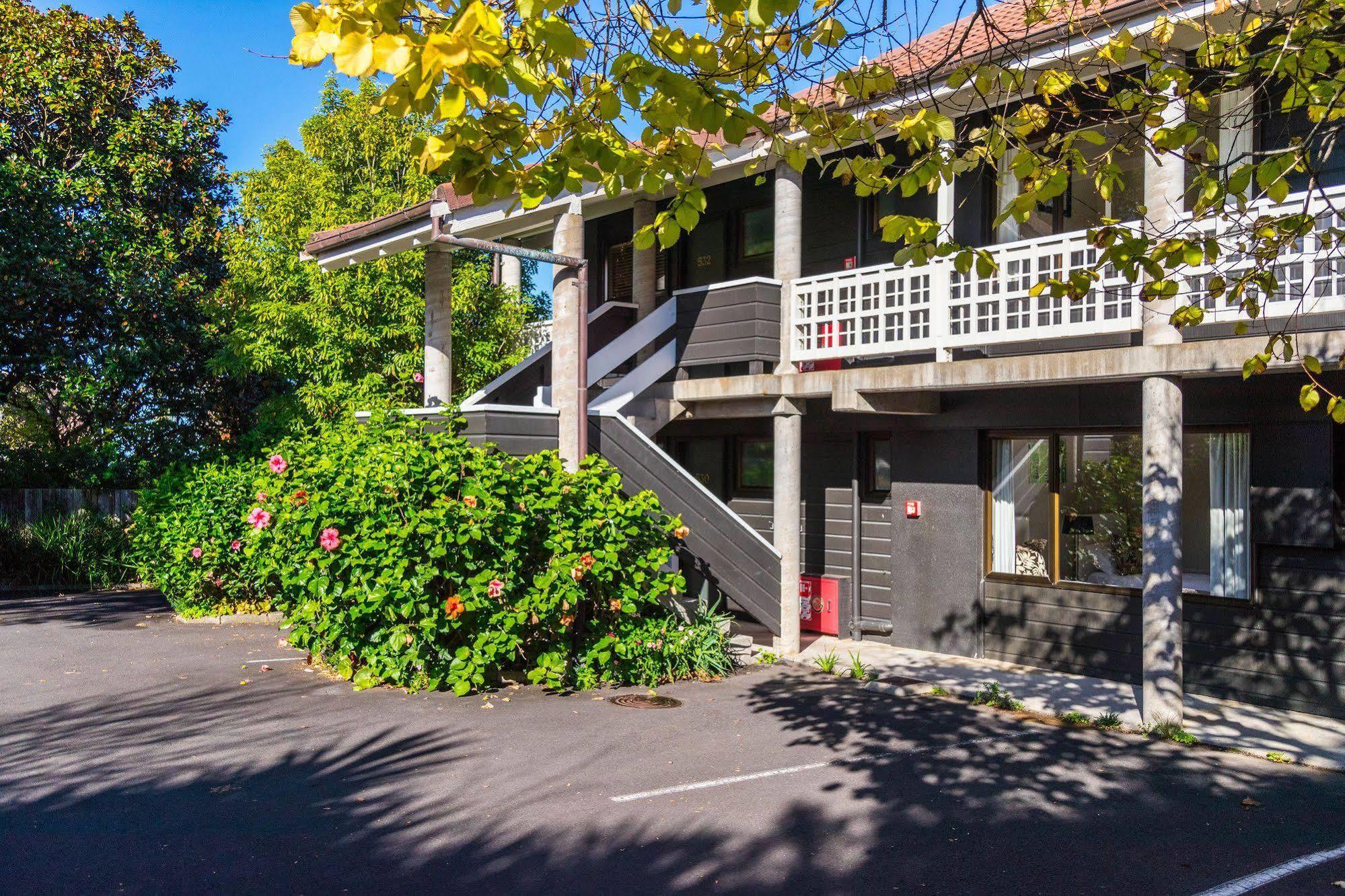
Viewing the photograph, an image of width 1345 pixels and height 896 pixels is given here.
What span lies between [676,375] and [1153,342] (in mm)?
5793

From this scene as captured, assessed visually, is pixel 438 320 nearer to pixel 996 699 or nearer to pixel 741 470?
pixel 741 470

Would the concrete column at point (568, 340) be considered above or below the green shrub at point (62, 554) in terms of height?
above

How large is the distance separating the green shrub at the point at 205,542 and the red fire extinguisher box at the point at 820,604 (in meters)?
6.89

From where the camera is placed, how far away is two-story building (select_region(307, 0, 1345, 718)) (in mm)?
9148

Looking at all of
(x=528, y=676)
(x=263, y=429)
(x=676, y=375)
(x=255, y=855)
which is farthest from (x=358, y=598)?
(x=263, y=429)

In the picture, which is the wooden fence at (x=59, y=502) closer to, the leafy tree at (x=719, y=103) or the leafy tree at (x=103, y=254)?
the leafy tree at (x=103, y=254)

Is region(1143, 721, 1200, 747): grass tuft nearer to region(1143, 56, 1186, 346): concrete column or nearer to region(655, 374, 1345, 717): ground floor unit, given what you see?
→ region(655, 374, 1345, 717): ground floor unit

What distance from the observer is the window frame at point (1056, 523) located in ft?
32.2

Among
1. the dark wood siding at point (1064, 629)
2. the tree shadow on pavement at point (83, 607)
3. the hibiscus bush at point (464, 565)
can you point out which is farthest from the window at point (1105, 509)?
the tree shadow on pavement at point (83, 607)

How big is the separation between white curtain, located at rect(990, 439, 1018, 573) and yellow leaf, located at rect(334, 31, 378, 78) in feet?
30.8

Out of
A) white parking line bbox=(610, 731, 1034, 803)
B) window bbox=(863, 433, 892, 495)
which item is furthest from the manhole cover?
window bbox=(863, 433, 892, 495)

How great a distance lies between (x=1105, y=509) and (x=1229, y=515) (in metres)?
1.26

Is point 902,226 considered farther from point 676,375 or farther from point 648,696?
point 676,375

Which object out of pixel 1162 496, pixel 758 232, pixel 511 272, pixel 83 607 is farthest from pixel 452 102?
pixel 511 272
